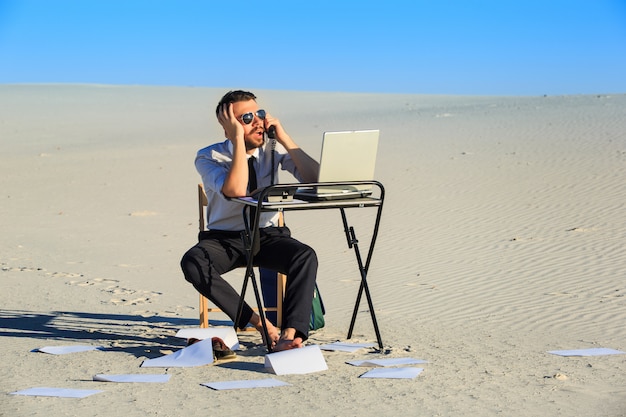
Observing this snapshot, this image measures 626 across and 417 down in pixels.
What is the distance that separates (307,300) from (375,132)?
0.99 m

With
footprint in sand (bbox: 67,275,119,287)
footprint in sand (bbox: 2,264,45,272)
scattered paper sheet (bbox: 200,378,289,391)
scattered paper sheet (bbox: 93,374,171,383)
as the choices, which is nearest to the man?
scattered paper sheet (bbox: 200,378,289,391)

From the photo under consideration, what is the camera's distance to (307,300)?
16.4 ft

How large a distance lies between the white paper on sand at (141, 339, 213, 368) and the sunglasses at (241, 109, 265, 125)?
49.7 inches

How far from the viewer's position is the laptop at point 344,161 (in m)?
4.82

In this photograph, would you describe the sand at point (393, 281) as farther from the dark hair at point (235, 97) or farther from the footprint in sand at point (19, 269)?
the dark hair at point (235, 97)

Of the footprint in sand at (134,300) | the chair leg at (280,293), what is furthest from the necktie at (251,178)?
the footprint in sand at (134,300)

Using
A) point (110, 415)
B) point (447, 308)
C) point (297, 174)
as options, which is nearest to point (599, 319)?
point (447, 308)

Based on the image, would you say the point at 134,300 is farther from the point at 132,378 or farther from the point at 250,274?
the point at 132,378

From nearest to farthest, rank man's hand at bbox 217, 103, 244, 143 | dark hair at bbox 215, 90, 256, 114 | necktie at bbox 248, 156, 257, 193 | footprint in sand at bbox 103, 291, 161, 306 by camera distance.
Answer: man's hand at bbox 217, 103, 244, 143 < dark hair at bbox 215, 90, 256, 114 < necktie at bbox 248, 156, 257, 193 < footprint in sand at bbox 103, 291, 161, 306

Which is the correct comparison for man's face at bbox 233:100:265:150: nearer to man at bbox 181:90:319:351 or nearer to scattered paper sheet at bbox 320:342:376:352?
man at bbox 181:90:319:351

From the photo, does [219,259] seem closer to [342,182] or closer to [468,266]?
[342,182]

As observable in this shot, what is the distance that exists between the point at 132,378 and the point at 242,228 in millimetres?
1194

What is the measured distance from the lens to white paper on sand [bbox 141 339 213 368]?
4961 mm

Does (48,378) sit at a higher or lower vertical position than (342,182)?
lower
